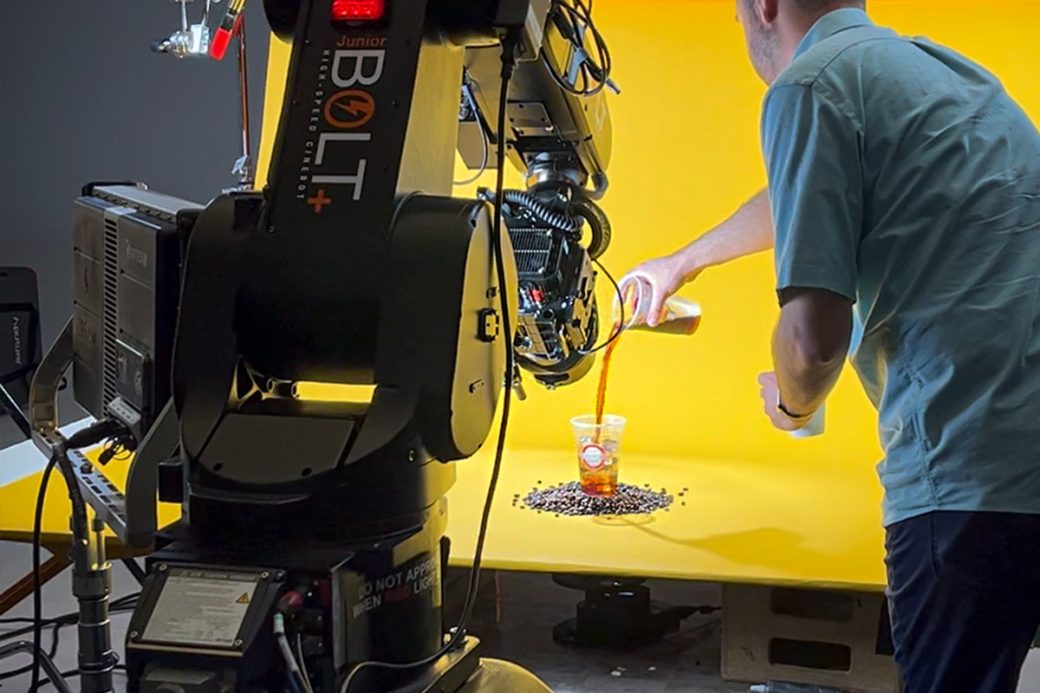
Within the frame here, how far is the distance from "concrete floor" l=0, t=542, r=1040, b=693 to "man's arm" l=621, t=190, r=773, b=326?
0.81m

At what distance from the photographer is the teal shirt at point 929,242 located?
1289mm

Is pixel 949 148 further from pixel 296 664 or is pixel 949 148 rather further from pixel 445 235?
pixel 296 664

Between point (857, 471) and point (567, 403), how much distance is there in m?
0.75

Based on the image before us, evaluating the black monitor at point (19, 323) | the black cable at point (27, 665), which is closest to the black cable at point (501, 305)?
the black cable at point (27, 665)

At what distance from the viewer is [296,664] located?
928 millimetres

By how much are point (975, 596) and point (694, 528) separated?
1.08 metres

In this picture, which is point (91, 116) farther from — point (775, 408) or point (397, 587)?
point (397, 587)

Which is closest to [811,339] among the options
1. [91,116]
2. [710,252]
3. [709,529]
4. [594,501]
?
[710,252]

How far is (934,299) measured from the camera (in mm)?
1311

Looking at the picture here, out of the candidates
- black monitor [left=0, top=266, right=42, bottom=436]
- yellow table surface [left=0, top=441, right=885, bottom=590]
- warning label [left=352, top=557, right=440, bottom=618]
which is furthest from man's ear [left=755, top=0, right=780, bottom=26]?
black monitor [left=0, top=266, right=42, bottom=436]

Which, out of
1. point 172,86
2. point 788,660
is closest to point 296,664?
point 788,660

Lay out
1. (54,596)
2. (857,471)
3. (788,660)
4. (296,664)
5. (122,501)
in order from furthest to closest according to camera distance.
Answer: (54,596) < (857,471) < (788,660) < (122,501) < (296,664)

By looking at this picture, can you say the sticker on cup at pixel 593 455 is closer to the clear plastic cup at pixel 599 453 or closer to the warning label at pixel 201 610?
the clear plastic cup at pixel 599 453

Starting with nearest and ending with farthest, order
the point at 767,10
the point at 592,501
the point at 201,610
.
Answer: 1. the point at 201,610
2. the point at 767,10
3. the point at 592,501
